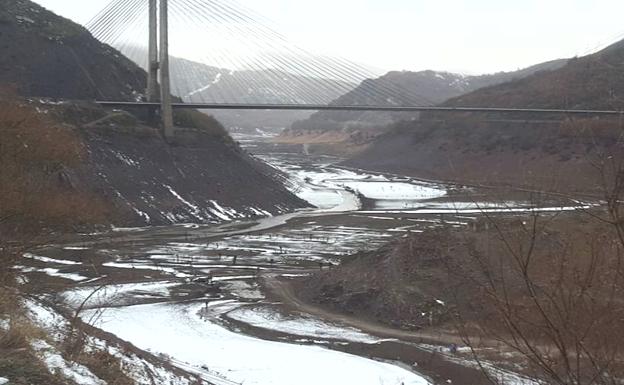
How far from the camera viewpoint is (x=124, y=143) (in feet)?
163

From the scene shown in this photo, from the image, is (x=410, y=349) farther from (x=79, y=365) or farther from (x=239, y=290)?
(x=79, y=365)

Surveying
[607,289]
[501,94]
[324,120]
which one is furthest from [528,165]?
[324,120]

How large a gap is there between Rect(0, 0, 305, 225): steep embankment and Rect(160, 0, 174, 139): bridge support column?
56.8 inches

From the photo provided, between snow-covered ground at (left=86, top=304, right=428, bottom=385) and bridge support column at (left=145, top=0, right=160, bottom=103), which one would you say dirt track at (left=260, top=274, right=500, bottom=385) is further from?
bridge support column at (left=145, top=0, right=160, bottom=103)

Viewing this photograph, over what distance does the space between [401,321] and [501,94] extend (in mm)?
83898

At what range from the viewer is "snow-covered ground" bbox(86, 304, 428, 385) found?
1341 cm

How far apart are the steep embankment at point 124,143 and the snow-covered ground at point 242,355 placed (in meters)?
24.3

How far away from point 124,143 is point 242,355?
124ft

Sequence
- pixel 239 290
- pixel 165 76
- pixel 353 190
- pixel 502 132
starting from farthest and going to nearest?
pixel 502 132, pixel 353 190, pixel 165 76, pixel 239 290

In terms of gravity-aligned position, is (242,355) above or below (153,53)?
below

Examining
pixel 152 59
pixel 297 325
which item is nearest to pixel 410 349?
pixel 297 325

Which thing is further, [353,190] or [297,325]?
[353,190]

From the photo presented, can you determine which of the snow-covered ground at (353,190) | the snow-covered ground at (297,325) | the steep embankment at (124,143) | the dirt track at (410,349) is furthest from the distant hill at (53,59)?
the dirt track at (410,349)

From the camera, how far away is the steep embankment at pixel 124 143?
4500 centimetres
